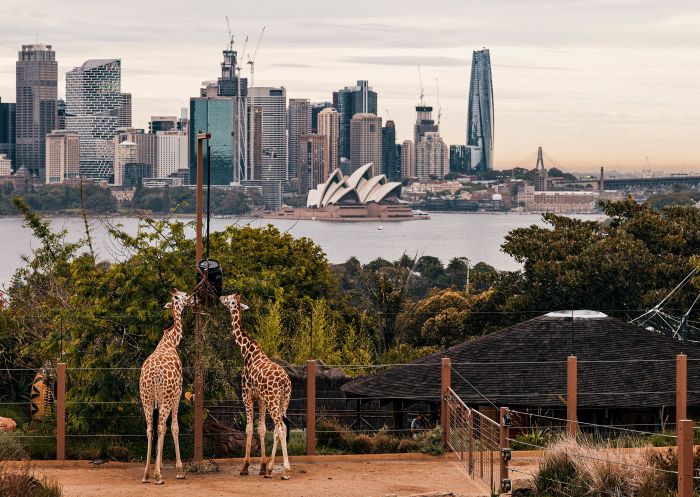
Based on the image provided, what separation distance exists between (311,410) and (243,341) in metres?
1.34

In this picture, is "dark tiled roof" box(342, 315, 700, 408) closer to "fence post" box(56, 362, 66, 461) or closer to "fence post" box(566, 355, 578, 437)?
"fence post" box(566, 355, 578, 437)

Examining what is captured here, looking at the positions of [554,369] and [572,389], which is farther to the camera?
[554,369]

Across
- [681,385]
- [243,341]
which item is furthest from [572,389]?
[243,341]

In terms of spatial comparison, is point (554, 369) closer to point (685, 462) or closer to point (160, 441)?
point (160, 441)

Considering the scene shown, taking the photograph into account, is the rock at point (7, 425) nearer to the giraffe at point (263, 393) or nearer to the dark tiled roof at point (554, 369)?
the giraffe at point (263, 393)

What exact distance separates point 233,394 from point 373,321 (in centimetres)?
2734

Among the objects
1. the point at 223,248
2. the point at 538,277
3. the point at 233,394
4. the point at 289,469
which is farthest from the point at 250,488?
the point at 538,277

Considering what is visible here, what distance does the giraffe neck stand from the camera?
622 inches

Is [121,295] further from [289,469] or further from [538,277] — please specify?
[538,277]

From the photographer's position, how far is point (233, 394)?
1703 cm

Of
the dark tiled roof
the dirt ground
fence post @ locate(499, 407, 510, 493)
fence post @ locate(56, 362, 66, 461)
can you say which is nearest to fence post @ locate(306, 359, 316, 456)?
the dirt ground

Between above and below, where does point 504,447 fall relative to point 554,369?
above

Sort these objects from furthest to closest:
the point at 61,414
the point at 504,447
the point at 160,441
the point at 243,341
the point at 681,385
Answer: the point at 681,385 < the point at 61,414 < the point at 243,341 < the point at 160,441 < the point at 504,447

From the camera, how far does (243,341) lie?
1590 centimetres
